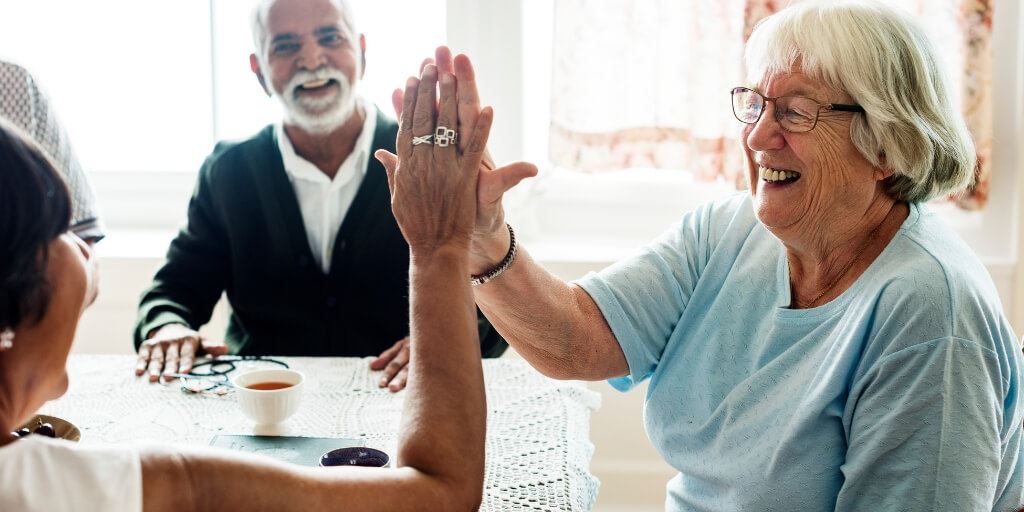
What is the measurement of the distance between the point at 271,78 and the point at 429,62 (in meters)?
1.27

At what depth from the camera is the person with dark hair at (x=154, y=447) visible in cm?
80

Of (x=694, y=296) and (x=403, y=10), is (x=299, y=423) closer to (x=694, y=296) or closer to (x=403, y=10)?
(x=694, y=296)

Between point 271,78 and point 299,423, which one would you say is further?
point 271,78

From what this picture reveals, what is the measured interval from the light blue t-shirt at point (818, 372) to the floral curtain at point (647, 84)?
1.24 m

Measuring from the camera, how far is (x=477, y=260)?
1.55 m

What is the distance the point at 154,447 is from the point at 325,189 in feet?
5.40

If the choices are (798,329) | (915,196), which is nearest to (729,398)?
(798,329)

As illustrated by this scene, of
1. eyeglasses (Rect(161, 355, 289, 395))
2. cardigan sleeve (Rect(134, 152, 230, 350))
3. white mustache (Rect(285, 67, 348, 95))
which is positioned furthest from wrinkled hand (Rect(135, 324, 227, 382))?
white mustache (Rect(285, 67, 348, 95))

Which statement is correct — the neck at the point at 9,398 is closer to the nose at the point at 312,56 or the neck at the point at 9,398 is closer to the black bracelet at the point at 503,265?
the black bracelet at the point at 503,265

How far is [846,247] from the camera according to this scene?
143cm

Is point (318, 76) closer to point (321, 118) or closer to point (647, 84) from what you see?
point (321, 118)

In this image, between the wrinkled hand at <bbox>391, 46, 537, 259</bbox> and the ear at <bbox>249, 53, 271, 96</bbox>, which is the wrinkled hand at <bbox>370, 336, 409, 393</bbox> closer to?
the wrinkled hand at <bbox>391, 46, 537, 259</bbox>

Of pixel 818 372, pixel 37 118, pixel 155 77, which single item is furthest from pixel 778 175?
pixel 155 77

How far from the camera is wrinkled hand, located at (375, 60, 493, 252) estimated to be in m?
1.21
